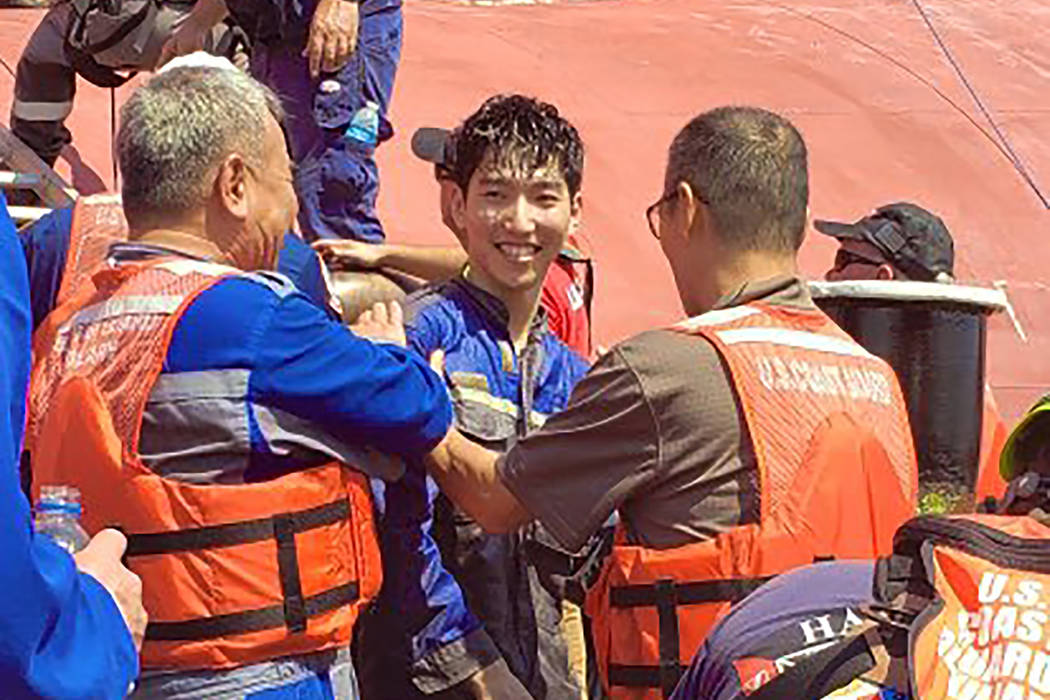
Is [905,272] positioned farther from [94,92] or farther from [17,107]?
[94,92]

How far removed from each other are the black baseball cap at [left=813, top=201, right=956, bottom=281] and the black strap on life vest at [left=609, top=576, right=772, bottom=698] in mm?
2765

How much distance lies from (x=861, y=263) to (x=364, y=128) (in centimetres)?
154

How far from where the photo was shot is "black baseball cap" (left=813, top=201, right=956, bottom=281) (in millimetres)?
6254

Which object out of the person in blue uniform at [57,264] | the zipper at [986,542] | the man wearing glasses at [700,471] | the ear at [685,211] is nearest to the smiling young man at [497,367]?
the person in blue uniform at [57,264]

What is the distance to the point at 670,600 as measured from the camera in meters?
3.66

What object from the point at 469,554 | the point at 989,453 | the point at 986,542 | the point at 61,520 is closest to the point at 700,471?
the point at 469,554

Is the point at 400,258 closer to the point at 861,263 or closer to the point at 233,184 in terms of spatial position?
the point at 233,184

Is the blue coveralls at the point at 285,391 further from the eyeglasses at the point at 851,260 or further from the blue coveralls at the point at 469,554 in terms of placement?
the eyeglasses at the point at 851,260

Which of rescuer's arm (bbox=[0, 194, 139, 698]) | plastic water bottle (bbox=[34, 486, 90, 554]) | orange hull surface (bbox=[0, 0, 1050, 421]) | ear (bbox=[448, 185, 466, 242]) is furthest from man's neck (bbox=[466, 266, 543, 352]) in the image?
orange hull surface (bbox=[0, 0, 1050, 421])

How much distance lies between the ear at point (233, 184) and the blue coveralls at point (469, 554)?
2.15ft

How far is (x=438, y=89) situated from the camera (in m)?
10.6

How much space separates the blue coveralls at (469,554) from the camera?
4.06 metres

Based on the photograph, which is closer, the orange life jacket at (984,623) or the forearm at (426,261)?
the orange life jacket at (984,623)

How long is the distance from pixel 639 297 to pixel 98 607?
7.03 metres
